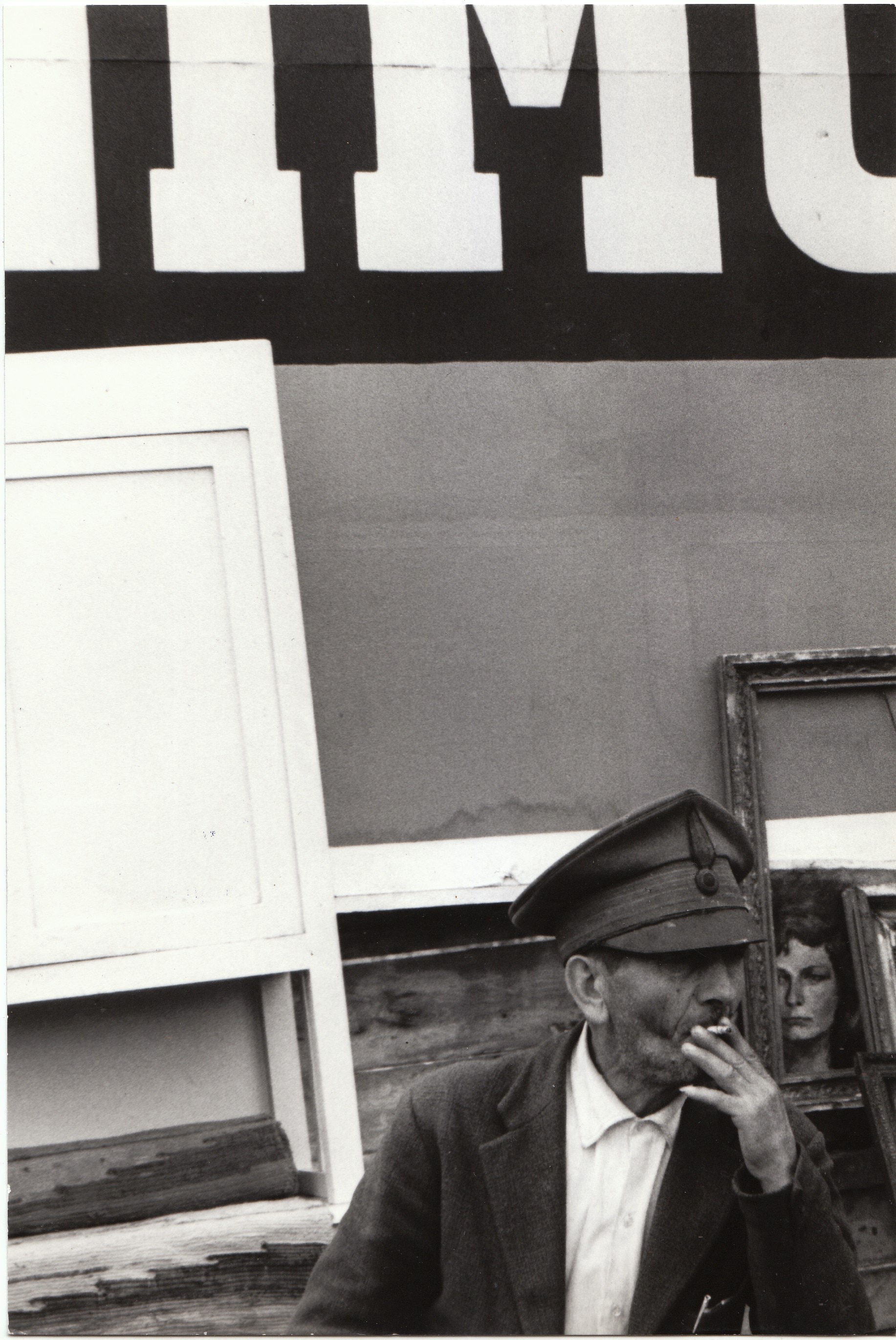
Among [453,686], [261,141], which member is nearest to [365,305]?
[261,141]

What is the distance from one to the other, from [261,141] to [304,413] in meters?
0.54

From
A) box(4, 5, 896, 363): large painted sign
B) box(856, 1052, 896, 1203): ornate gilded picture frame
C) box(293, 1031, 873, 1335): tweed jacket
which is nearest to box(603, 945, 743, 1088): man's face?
box(293, 1031, 873, 1335): tweed jacket

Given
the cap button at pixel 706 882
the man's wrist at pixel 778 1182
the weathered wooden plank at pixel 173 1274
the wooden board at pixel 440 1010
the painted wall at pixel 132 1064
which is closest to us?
the man's wrist at pixel 778 1182

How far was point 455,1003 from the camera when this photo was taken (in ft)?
8.33

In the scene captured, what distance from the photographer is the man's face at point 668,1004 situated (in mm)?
1989

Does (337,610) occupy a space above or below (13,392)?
below

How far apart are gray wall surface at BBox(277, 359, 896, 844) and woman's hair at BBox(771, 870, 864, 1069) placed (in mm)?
273

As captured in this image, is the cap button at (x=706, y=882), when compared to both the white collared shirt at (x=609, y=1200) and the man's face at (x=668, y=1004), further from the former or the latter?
the white collared shirt at (x=609, y=1200)

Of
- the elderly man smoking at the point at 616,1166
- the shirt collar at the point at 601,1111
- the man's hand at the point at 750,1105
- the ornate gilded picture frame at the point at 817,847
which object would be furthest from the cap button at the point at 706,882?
the ornate gilded picture frame at the point at 817,847

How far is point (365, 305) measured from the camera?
2.58m

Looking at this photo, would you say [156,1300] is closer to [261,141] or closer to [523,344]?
[523,344]

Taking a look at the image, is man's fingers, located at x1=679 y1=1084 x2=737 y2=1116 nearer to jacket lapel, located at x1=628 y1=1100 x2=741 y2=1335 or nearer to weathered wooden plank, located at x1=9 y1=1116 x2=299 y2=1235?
jacket lapel, located at x1=628 y1=1100 x2=741 y2=1335

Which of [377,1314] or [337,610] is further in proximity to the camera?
[337,610]

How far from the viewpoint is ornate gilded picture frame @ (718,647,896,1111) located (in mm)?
2533
